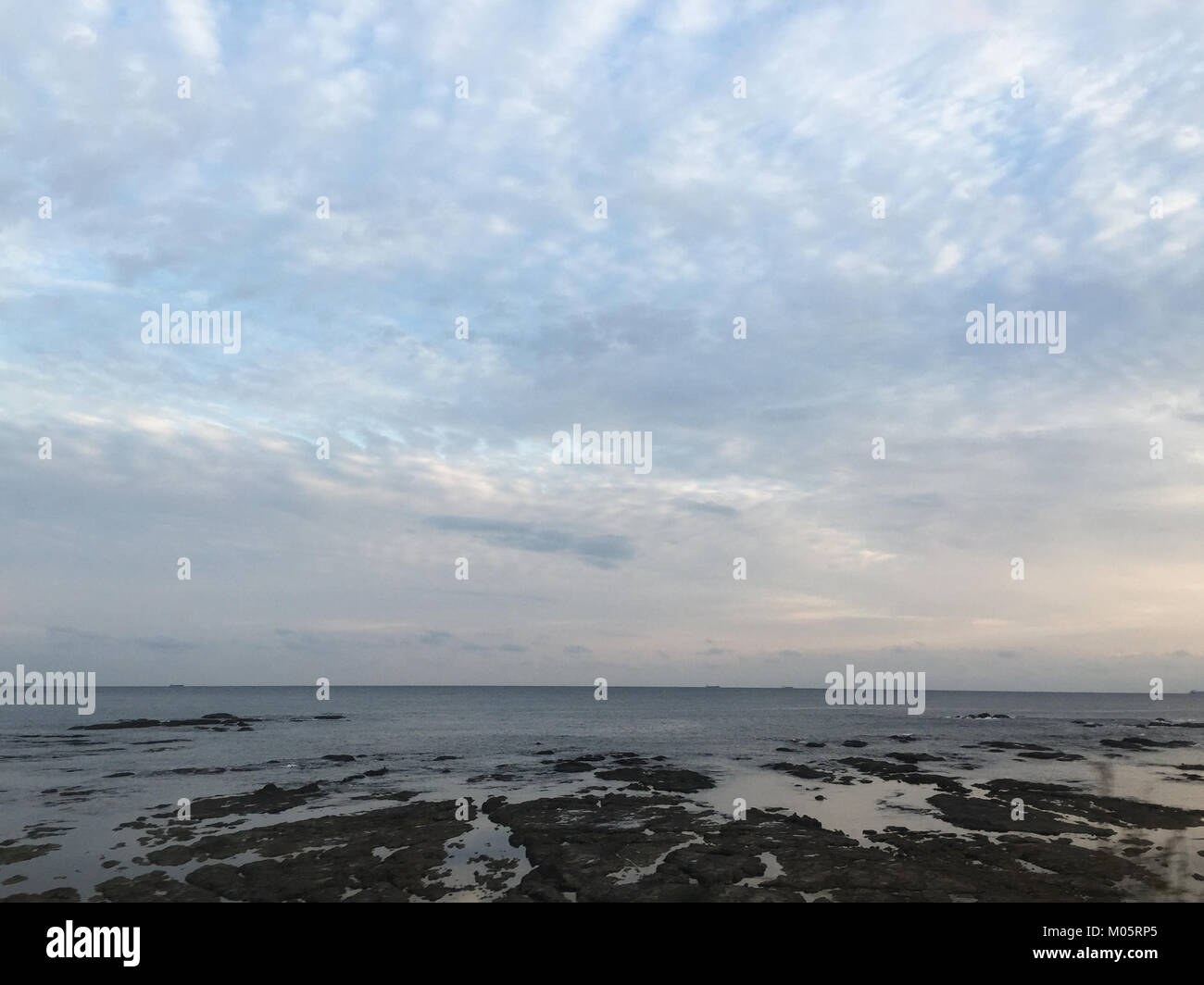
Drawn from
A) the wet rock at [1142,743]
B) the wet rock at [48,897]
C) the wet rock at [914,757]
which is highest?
the wet rock at [48,897]

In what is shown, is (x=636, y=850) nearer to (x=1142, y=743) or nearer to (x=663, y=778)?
(x=663, y=778)

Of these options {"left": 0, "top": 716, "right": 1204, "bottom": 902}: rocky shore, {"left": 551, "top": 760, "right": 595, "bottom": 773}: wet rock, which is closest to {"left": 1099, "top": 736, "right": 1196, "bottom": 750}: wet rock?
{"left": 0, "top": 716, "right": 1204, "bottom": 902}: rocky shore

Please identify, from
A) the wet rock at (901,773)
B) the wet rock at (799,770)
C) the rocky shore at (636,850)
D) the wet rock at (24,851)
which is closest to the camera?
the rocky shore at (636,850)

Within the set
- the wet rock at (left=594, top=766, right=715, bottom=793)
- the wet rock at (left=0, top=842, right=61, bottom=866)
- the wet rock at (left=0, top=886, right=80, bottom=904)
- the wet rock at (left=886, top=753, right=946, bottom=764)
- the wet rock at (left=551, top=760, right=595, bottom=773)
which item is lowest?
the wet rock at (left=886, top=753, right=946, bottom=764)

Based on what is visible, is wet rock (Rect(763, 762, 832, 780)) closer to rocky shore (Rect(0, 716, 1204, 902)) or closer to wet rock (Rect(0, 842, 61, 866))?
rocky shore (Rect(0, 716, 1204, 902))

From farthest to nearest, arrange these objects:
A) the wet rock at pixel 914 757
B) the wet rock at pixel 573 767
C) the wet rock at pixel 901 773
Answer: the wet rock at pixel 914 757 < the wet rock at pixel 573 767 < the wet rock at pixel 901 773

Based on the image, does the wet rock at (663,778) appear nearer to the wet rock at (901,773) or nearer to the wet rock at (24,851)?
the wet rock at (901,773)

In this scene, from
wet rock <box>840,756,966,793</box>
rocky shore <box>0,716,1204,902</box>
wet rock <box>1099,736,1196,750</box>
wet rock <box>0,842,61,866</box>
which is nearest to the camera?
rocky shore <box>0,716,1204,902</box>

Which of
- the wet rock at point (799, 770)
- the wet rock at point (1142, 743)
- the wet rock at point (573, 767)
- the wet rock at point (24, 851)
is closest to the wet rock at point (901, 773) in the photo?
the wet rock at point (799, 770)

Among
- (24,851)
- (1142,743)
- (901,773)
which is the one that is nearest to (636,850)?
(24,851)

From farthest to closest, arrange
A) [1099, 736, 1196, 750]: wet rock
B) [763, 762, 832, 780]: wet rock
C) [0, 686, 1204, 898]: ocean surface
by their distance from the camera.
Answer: [1099, 736, 1196, 750]: wet rock
[763, 762, 832, 780]: wet rock
[0, 686, 1204, 898]: ocean surface

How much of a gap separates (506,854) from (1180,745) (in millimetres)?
82332
